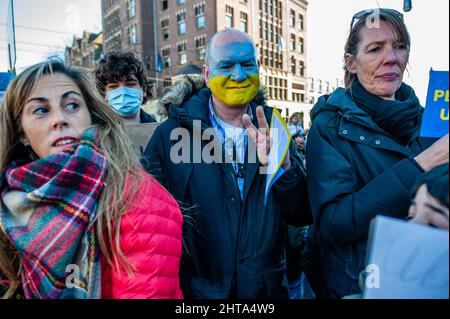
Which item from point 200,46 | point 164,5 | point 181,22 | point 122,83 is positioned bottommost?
point 122,83

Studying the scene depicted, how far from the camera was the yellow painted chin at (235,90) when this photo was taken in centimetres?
174

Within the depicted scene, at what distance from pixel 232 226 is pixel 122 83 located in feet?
5.93

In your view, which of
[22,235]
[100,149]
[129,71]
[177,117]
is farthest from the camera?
[129,71]

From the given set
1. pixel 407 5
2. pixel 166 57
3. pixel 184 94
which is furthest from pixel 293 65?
pixel 407 5

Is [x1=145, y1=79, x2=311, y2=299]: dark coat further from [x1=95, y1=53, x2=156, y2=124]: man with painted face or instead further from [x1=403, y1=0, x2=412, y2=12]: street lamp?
[x1=95, y1=53, x2=156, y2=124]: man with painted face

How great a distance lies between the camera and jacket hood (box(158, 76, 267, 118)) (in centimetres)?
190

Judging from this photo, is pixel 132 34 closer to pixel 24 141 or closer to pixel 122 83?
pixel 122 83

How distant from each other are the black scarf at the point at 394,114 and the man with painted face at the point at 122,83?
1.96 meters

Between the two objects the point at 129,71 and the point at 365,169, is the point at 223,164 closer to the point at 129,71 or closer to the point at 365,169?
the point at 365,169

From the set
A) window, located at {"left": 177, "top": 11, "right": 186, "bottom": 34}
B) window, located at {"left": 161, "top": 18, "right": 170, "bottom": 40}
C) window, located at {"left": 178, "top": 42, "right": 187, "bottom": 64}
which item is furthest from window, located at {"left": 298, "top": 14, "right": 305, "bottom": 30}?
window, located at {"left": 161, "top": 18, "right": 170, "bottom": 40}

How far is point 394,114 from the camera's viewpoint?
4.23 ft

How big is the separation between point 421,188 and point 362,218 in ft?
1.22
